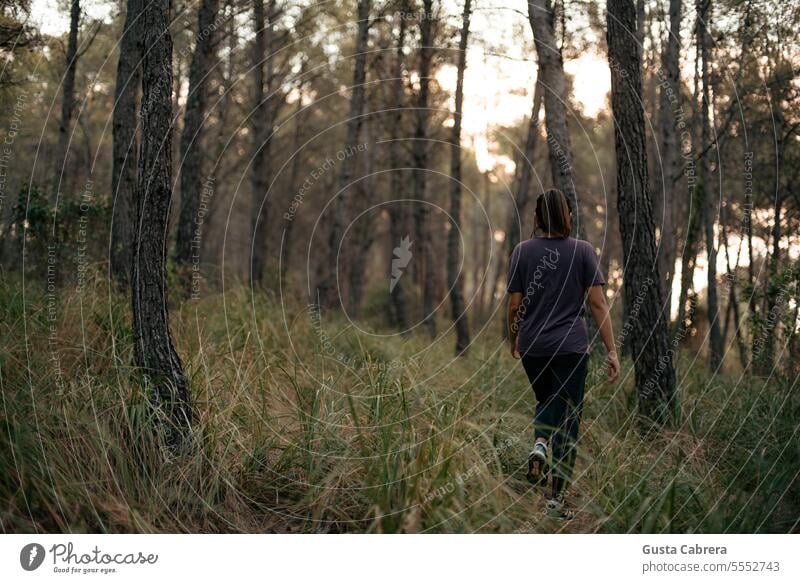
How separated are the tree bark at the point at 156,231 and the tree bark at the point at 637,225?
4.18 meters

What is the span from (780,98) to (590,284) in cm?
586

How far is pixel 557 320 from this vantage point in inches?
197

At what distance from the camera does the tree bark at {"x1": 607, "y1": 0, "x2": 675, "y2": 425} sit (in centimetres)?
690

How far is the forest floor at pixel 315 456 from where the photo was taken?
168 inches

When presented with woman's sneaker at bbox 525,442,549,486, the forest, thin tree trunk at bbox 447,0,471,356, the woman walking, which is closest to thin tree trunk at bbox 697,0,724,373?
the forest

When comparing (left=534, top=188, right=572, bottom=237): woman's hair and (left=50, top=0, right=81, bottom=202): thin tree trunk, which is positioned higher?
(left=50, top=0, right=81, bottom=202): thin tree trunk

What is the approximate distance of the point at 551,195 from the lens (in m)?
5.01

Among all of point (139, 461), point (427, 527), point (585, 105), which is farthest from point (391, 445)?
point (585, 105)

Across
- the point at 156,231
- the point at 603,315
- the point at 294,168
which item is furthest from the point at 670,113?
the point at 294,168

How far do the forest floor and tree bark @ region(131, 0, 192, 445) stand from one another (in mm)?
199

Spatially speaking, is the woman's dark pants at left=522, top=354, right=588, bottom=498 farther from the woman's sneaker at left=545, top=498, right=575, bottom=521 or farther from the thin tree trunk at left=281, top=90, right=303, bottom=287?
the thin tree trunk at left=281, top=90, right=303, bottom=287

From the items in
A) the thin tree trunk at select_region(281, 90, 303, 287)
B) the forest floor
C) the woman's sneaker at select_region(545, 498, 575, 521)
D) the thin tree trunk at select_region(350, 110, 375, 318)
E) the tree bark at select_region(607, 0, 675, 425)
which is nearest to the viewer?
the forest floor

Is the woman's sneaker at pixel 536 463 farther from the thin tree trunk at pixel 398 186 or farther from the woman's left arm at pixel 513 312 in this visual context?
the thin tree trunk at pixel 398 186

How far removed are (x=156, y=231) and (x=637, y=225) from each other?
174 inches
